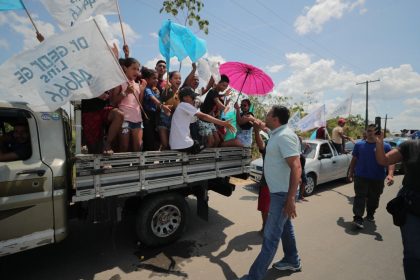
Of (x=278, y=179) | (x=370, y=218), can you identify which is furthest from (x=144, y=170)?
(x=370, y=218)

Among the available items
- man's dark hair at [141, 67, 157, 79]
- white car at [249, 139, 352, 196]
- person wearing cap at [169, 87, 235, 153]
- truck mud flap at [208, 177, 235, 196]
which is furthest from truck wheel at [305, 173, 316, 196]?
man's dark hair at [141, 67, 157, 79]

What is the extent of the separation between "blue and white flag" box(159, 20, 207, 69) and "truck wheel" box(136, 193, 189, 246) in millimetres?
2239

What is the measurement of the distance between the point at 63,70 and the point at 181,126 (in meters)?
1.61

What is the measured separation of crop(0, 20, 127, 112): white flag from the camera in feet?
8.04

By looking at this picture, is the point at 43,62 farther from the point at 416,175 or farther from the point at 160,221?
the point at 416,175

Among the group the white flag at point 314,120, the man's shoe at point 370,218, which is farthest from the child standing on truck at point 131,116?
the white flag at point 314,120

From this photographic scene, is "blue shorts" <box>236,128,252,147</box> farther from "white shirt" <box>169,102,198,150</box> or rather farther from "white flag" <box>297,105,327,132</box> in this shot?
"white flag" <box>297,105,327,132</box>

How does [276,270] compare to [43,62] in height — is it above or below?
below

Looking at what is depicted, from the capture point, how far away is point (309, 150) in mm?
7191

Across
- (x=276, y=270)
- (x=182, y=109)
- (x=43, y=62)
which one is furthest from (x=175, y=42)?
(x=276, y=270)

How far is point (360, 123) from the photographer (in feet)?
164

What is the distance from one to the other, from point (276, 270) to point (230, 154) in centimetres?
182

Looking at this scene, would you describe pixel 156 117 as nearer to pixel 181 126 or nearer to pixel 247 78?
pixel 181 126

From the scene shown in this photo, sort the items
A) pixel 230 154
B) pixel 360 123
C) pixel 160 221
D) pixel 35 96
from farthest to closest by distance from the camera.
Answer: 1. pixel 360 123
2. pixel 230 154
3. pixel 160 221
4. pixel 35 96
